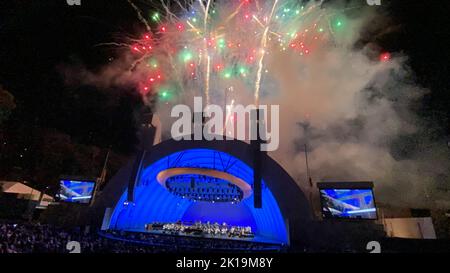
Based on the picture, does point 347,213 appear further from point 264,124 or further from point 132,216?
point 132,216

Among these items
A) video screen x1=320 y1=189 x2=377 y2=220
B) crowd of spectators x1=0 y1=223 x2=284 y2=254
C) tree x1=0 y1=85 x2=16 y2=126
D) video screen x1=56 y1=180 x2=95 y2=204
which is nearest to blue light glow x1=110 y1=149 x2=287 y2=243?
video screen x1=56 y1=180 x2=95 y2=204

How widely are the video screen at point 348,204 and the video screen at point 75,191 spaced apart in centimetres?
1838

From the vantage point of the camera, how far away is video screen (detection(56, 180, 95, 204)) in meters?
22.9

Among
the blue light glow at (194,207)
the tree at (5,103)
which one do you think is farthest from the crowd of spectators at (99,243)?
the tree at (5,103)

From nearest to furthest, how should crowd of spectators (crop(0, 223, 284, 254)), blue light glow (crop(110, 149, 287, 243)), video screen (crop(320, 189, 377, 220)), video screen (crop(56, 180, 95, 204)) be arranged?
crowd of spectators (crop(0, 223, 284, 254)) → video screen (crop(320, 189, 377, 220)) → video screen (crop(56, 180, 95, 204)) → blue light glow (crop(110, 149, 287, 243))

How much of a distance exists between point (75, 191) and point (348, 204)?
69.6 ft

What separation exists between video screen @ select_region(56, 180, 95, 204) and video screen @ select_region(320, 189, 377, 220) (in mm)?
18379

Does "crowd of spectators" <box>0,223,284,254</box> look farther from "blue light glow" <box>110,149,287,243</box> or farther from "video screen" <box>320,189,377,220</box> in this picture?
"video screen" <box>320,189,377,220</box>

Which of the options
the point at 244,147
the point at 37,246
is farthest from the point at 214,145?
the point at 37,246

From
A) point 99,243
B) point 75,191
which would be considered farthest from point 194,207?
point 99,243

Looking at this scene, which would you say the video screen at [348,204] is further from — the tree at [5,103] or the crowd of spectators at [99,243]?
the tree at [5,103]

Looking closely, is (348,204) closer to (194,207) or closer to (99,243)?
(99,243)

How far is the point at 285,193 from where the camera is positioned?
20578mm
